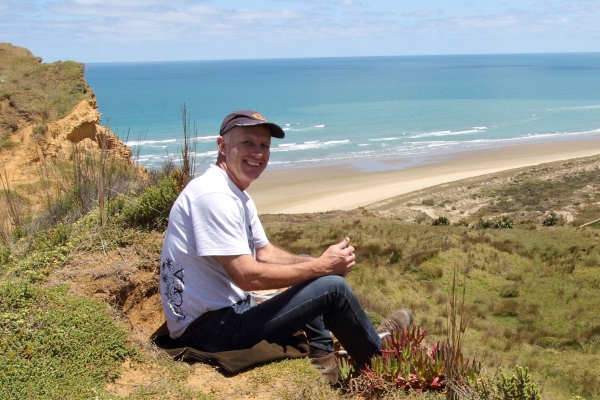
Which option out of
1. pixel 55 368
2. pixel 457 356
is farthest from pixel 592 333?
pixel 55 368

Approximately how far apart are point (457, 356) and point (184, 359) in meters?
1.72

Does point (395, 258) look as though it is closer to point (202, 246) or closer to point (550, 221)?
point (550, 221)

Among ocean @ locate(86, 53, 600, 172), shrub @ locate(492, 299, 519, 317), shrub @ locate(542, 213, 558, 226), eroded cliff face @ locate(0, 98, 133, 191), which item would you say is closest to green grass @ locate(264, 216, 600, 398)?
shrub @ locate(492, 299, 519, 317)

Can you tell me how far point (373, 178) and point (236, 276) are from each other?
3435 cm

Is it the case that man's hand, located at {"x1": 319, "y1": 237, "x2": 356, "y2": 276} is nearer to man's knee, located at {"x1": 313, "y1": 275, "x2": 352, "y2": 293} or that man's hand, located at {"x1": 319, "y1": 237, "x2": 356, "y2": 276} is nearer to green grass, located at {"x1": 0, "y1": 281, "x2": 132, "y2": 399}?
man's knee, located at {"x1": 313, "y1": 275, "x2": 352, "y2": 293}

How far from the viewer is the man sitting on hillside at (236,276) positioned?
327 cm

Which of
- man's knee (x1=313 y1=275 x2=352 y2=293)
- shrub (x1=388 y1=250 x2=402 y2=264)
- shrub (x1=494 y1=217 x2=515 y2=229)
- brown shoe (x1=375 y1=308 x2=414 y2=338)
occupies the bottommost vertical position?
shrub (x1=494 y1=217 x2=515 y2=229)

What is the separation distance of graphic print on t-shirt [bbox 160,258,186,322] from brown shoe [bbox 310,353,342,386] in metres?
0.94

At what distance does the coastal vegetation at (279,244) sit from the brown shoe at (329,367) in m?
0.09

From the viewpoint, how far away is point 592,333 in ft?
35.6

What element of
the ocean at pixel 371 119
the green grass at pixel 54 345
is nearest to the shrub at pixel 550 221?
the ocean at pixel 371 119

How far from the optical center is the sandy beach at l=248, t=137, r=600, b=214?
31219mm

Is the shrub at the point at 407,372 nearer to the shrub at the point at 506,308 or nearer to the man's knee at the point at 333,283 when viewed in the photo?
the man's knee at the point at 333,283

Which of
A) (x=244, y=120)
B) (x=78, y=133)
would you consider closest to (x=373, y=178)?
(x=78, y=133)
